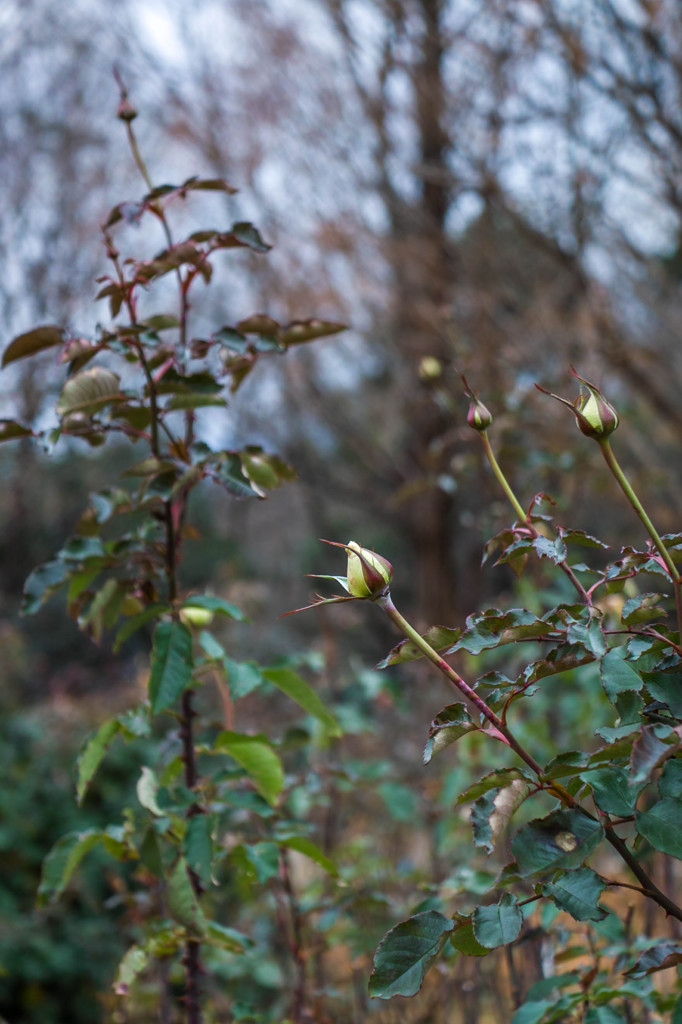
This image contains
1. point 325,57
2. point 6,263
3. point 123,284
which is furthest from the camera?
point 6,263

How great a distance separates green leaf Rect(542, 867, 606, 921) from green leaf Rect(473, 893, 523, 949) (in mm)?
30

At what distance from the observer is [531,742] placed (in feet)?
6.75

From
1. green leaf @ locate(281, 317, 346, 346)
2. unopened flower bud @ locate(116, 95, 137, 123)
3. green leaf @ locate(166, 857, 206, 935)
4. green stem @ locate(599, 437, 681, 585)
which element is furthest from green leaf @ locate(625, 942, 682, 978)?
unopened flower bud @ locate(116, 95, 137, 123)

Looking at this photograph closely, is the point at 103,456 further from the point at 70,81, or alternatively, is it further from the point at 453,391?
the point at 453,391

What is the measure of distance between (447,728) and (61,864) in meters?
0.71

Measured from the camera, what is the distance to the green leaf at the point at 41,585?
105 centimetres

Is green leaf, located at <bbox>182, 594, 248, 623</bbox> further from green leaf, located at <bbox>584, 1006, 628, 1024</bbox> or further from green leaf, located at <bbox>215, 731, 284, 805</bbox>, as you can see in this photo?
green leaf, located at <bbox>584, 1006, 628, 1024</bbox>

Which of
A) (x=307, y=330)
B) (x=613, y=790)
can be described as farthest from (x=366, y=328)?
(x=613, y=790)

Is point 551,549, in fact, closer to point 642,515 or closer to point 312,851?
point 642,515

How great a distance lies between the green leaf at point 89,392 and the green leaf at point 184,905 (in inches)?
21.2

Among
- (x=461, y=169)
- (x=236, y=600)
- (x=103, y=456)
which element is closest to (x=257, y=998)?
(x=236, y=600)

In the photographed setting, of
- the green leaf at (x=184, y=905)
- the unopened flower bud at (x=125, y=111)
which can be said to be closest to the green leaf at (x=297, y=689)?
the green leaf at (x=184, y=905)

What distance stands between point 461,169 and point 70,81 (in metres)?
4.18

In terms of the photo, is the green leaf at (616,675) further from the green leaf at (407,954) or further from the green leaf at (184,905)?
the green leaf at (184,905)
